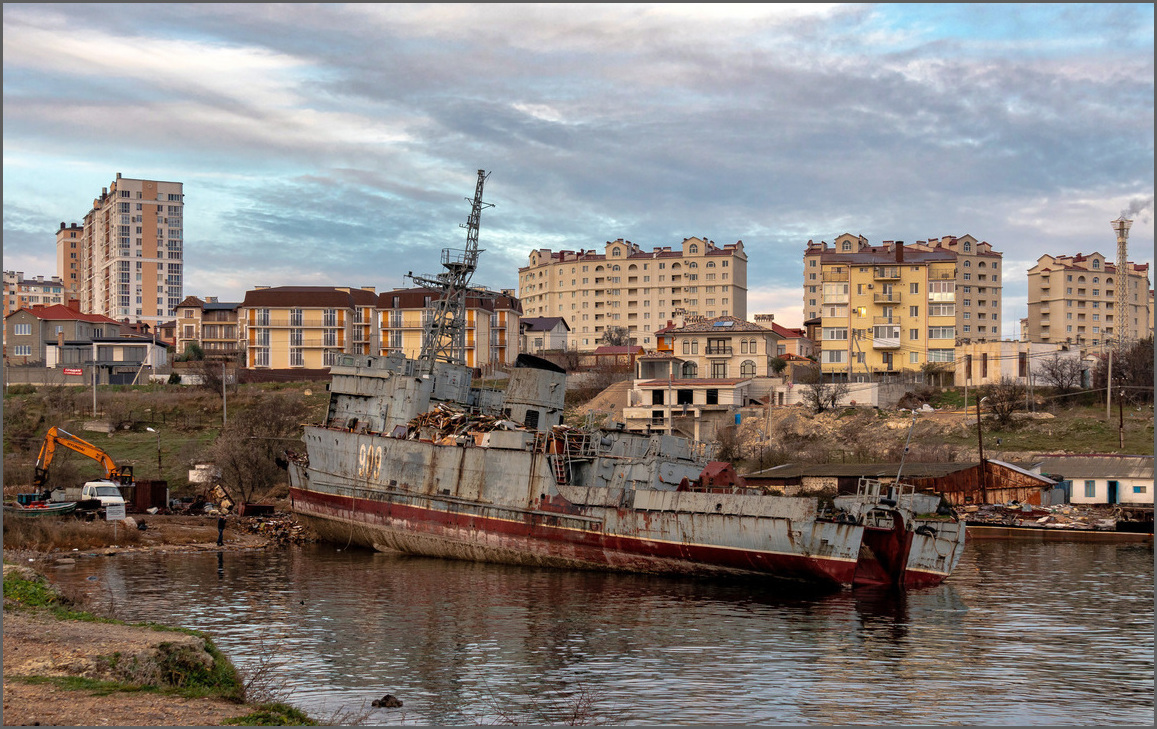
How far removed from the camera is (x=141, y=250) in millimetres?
155375

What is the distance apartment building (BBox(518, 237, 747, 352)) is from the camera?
133 meters

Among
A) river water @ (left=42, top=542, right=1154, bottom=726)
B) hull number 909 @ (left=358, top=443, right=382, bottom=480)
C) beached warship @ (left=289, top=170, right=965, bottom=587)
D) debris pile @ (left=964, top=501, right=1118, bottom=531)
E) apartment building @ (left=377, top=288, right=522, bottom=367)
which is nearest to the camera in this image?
river water @ (left=42, top=542, right=1154, bottom=726)

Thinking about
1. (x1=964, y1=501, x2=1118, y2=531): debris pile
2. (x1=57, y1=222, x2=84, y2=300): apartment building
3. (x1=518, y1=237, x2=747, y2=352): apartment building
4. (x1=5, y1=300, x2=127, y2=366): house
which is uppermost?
(x1=57, y1=222, x2=84, y2=300): apartment building

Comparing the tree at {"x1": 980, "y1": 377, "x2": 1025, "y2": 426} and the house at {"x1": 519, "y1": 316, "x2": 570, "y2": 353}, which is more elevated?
the house at {"x1": 519, "y1": 316, "x2": 570, "y2": 353}

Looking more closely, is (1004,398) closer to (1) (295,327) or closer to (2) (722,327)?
(2) (722,327)

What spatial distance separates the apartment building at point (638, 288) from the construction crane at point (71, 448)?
291ft

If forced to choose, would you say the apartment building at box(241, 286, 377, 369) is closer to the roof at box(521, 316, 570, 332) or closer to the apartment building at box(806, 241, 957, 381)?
the roof at box(521, 316, 570, 332)

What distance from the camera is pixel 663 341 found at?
3642 inches

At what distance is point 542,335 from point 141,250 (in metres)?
73.4

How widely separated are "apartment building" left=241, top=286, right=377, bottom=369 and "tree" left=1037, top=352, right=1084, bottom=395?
202 feet

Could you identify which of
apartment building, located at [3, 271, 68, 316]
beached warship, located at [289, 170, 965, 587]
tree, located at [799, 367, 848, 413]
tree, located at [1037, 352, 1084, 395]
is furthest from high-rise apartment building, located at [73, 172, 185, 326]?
tree, located at [1037, 352, 1084, 395]

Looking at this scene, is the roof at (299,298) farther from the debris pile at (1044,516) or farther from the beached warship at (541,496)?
the debris pile at (1044,516)

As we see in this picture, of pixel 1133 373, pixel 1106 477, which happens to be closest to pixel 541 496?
pixel 1106 477

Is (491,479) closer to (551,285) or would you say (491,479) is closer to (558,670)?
(558,670)
